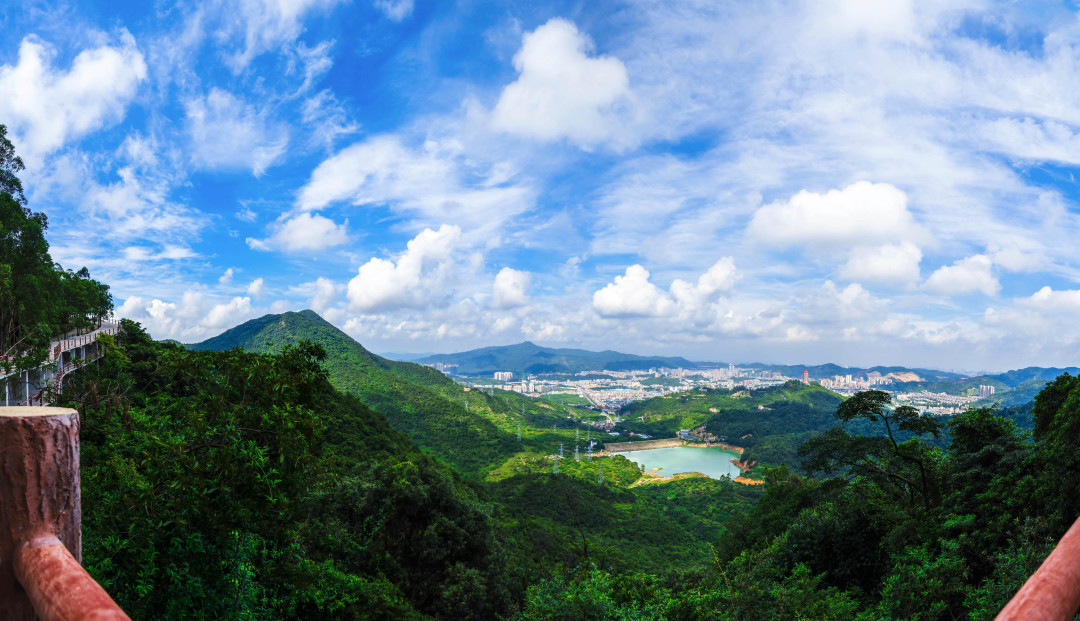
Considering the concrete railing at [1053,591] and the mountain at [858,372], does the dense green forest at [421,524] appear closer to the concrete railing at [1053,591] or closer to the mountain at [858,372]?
the concrete railing at [1053,591]

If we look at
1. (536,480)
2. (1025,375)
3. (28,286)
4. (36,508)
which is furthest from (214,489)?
(1025,375)

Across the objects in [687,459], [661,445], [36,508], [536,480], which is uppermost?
[36,508]

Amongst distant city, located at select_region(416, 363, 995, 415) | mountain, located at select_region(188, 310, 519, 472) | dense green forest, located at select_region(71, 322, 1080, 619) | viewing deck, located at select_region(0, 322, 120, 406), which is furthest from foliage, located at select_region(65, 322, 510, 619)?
distant city, located at select_region(416, 363, 995, 415)

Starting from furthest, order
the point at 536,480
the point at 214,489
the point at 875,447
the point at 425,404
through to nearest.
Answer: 1. the point at 425,404
2. the point at 536,480
3. the point at 875,447
4. the point at 214,489

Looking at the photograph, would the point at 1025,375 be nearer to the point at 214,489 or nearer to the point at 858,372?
the point at 858,372

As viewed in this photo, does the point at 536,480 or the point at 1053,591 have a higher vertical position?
the point at 1053,591

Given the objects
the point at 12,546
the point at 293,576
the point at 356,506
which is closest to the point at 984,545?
the point at 293,576

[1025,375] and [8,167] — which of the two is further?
[1025,375]

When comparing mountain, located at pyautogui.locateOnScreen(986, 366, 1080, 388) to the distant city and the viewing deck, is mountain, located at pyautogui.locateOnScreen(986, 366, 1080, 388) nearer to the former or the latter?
the distant city
